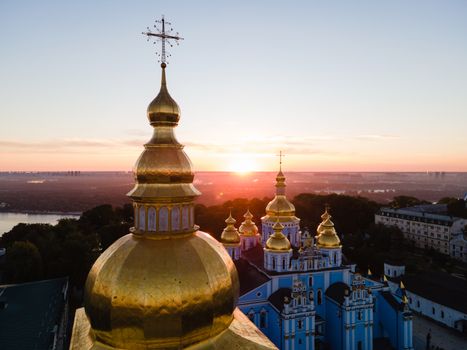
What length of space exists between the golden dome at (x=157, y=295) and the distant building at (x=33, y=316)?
14324mm

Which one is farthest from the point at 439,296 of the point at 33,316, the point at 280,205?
the point at 33,316

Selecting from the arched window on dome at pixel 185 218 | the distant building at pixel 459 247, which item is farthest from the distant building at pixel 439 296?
the arched window on dome at pixel 185 218

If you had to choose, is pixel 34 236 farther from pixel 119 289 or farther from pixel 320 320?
pixel 119 289

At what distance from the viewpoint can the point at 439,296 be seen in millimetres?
27219

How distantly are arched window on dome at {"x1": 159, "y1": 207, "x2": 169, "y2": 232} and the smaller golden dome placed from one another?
1.62 metres

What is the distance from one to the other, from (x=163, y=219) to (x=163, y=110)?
6.52 ft

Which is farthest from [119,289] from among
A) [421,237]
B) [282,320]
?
[421,237]

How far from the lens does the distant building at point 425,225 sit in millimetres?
46250

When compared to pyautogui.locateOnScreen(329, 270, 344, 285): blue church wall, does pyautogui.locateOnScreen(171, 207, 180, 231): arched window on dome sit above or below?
above

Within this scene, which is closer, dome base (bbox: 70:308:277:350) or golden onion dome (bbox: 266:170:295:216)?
dome base (bbox: 70:308:277:350)

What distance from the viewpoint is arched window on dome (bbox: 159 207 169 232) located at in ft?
20.0

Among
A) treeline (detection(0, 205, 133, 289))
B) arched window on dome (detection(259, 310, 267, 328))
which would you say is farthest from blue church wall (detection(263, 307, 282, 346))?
treeline (detection(0, 205, 133, 289))

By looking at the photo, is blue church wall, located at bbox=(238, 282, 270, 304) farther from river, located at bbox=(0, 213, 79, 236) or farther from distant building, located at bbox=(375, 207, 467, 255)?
river, located at bbox=(0, 213, 79, 236)

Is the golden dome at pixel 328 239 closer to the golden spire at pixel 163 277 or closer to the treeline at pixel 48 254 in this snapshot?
the golden spire at pixel 163 277
